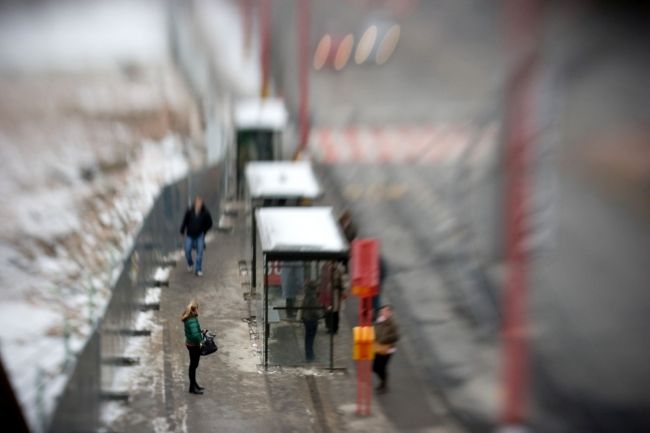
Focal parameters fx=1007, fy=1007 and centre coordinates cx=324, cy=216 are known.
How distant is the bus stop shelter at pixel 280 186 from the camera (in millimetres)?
15133

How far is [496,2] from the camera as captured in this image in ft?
49.9

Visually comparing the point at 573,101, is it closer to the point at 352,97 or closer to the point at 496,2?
the point at 496,2

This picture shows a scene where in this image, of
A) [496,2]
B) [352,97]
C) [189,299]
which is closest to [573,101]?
[496,2]

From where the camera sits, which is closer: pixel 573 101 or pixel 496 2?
pixel 573 101

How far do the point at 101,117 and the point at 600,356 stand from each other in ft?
113

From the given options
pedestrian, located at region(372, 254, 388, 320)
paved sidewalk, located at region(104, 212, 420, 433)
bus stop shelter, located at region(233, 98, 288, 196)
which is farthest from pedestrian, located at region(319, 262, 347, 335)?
bus stop shelter, located at region(233, 98, 288, 196)

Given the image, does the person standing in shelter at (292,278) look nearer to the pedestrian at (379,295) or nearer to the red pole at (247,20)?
the pedestrian at (379,295)

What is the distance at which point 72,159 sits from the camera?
34.5 m

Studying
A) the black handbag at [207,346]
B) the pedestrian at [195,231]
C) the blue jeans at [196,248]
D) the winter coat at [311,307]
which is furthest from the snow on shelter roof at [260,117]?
the black handbag at [207,346]

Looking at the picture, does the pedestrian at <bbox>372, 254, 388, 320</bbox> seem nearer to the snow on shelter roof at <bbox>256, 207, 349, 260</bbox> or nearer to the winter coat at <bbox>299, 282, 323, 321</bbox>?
the snow on shelter roof at <bbox>256, 207, 349, 260</bbox>

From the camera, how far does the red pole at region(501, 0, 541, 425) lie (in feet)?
30.1

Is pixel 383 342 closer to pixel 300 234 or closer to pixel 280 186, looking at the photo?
pixel 300 234

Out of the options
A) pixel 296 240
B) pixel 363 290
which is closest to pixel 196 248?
pixel 296 240

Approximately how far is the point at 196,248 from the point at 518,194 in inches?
272
